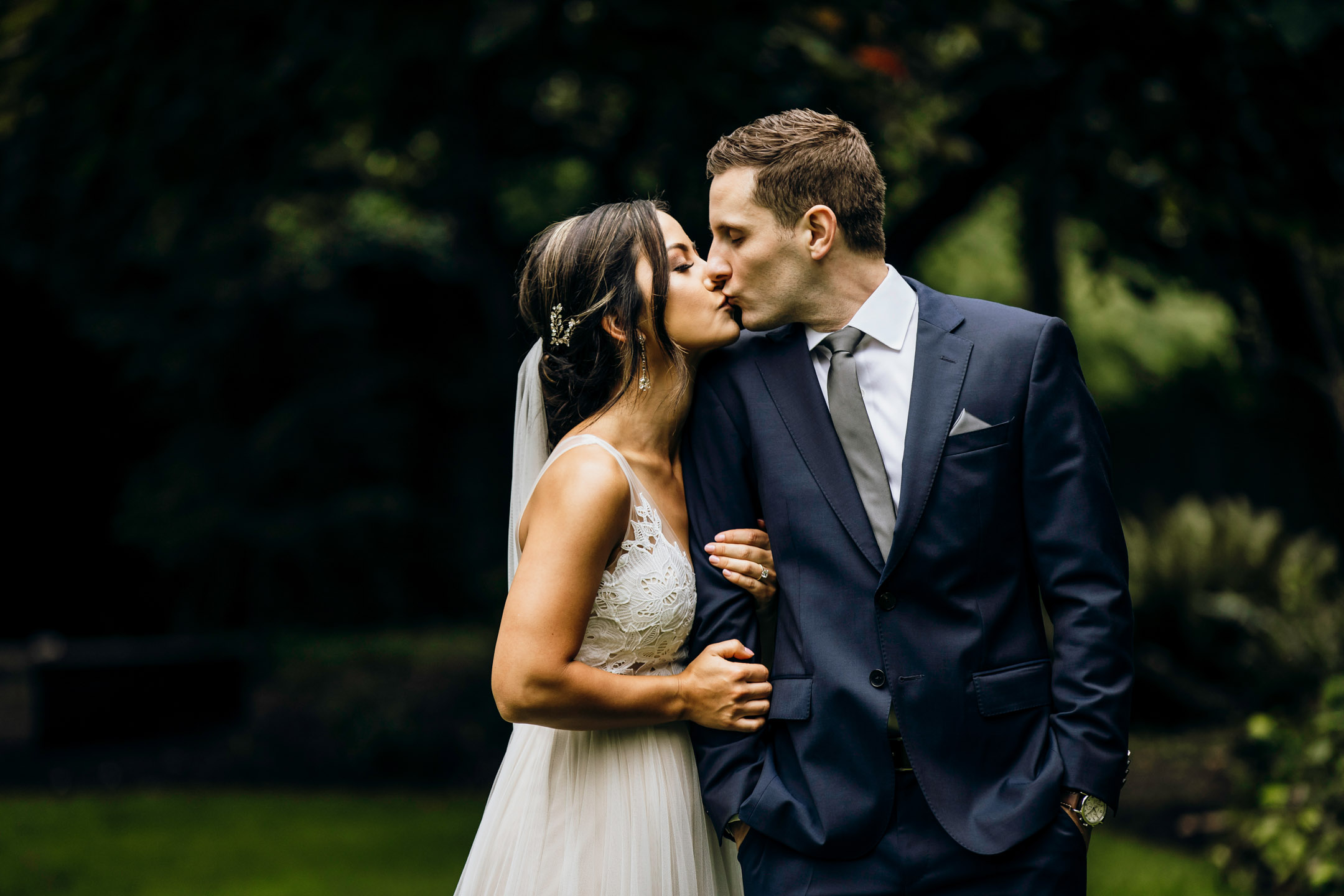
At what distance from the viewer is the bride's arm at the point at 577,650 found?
2.49m

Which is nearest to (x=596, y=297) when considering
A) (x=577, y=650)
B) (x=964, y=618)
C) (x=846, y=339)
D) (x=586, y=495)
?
(x=586, y=495)

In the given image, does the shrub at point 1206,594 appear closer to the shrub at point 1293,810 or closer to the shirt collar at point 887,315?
the shrub at point 1293,810

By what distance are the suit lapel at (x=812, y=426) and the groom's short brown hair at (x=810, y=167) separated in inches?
11.1

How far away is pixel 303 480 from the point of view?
1180cm

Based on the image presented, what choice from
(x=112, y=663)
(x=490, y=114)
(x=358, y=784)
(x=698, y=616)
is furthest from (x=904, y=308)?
(x=112, y=663)

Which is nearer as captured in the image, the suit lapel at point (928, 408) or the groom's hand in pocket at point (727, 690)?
the suit lapel at point (928, 408)

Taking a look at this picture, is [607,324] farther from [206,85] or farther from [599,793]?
[206,85]

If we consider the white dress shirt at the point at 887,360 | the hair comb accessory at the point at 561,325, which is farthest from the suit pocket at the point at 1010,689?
the hair comb accessory at the point at 561,325

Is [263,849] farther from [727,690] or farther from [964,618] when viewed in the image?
[964,618]

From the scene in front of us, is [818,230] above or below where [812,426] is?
above

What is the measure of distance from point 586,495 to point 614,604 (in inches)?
10.9

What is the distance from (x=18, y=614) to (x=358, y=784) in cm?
437

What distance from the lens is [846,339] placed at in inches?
101

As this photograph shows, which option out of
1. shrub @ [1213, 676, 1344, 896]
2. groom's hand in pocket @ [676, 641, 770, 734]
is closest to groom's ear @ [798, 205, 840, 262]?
groom's hand in pocket @ [676, 641, 770, 734]
